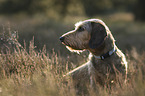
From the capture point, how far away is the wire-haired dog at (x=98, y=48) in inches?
158

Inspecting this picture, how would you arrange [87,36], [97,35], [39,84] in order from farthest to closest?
[87,36]
[97,35]
[39,84]

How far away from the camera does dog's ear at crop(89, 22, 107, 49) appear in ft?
13.1

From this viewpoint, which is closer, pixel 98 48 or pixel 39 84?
pixel 39 84

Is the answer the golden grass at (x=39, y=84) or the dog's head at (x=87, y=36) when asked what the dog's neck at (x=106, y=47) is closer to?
the dog's head at (x=87, y=36)

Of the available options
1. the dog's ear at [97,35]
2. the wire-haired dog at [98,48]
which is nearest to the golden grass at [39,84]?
the wire-haired dog at [98,48]

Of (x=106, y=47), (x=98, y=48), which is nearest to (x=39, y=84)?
(x=98, y=48)

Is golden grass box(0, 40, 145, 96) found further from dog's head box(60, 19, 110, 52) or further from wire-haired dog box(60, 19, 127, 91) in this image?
dog's head box(60, 19, 110, 52)

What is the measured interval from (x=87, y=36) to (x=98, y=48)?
35 cm

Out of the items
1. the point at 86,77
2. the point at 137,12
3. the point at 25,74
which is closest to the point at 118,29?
the point at 137,12

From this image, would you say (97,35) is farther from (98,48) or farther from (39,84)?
(39,84)

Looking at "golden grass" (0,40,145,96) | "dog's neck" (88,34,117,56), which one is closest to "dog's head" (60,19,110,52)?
"dog's neck" (88,34,117,56)

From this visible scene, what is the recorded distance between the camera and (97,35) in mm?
4051

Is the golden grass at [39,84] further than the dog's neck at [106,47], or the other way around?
the dog's neck at [106,47]

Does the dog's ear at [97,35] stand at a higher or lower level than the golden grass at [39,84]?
higher
